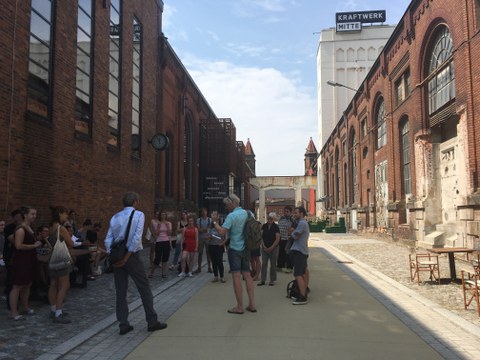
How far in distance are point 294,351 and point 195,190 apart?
24.2 meters

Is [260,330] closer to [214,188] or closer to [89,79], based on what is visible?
[89,79]

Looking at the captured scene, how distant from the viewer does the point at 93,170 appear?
12.1 m

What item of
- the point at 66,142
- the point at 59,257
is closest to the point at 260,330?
the point at 59,257

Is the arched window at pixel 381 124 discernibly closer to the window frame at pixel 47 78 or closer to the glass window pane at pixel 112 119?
the glass window pane at pixel 112 119

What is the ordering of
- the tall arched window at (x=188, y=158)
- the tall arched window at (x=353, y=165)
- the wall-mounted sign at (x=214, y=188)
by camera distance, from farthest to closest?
the tall arched window at (x=353, y=165)
the wall-mounted sign at (x=214, y=188)
the tall arched window at (x=188, y=158)

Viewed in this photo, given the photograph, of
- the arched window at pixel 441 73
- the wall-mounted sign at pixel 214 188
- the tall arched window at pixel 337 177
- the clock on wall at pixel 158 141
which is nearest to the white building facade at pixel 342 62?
the tall arched window at pixel 337 177

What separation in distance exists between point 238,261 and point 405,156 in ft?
54.7

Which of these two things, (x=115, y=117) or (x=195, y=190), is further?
(x=195, y=190)

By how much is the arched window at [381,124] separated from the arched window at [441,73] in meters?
7.00

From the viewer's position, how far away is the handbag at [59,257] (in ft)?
19.4

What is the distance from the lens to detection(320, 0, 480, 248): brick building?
13.1 meters

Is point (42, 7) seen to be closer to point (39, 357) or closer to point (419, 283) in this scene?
point (39, 357)

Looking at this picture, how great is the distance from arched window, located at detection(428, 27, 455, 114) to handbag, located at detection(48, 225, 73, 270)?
1347 centimetres

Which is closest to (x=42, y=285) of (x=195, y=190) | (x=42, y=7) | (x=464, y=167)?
(x=42, y=7)
